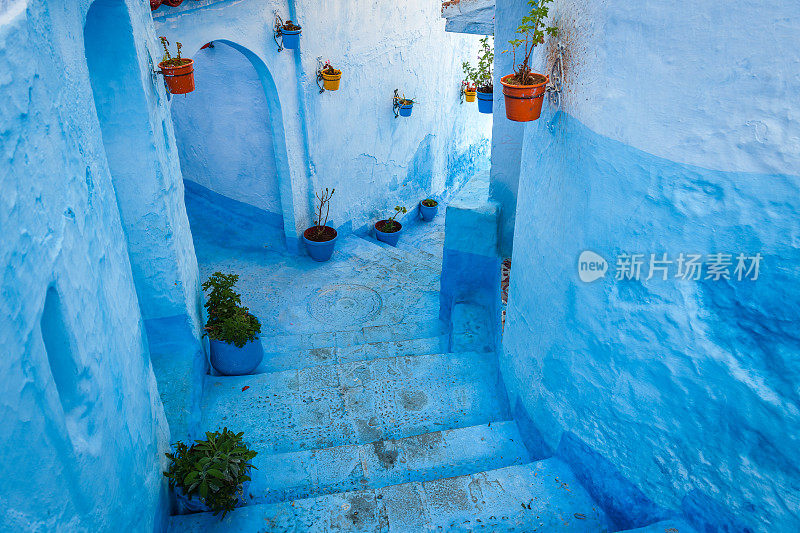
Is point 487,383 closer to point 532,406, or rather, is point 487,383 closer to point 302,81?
point 532,406

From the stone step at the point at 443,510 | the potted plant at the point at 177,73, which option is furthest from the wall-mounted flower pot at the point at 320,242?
the stone step at the point at 443,510

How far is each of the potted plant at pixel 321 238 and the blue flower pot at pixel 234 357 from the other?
2604 millimetres

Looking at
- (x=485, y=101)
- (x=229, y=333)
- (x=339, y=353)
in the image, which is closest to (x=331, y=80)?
(x=485, y=101)

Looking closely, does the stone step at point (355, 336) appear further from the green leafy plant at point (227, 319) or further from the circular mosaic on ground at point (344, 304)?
the green leafy plant at point (227, 319)

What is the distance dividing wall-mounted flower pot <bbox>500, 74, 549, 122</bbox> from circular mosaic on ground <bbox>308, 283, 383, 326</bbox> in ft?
13.2

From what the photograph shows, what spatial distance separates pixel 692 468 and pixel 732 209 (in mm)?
1271

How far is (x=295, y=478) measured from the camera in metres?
4.09

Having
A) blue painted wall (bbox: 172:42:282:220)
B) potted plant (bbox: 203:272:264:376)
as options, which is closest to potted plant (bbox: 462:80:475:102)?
blue painted wall (bbox: 172:42:282:220)

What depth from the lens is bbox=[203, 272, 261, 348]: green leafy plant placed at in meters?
5.27

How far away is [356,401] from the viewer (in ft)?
16.6

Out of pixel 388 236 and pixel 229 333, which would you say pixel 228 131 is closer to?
pixel 388 236

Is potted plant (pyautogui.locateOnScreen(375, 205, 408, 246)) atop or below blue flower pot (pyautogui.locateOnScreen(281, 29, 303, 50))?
below

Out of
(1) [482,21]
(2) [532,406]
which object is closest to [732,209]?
(2) [532,406]
